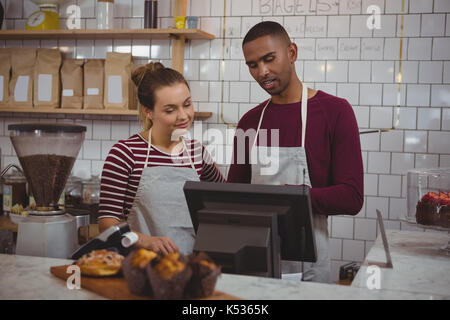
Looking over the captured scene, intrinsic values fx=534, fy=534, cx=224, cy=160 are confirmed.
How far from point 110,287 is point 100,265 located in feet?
0.29

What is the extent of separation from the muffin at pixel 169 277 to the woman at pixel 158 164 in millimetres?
906

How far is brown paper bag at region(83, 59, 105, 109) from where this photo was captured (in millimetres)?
3617

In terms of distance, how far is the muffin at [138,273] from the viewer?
1.23 meters

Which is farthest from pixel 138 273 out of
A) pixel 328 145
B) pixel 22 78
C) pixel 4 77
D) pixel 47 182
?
pixel 4 77

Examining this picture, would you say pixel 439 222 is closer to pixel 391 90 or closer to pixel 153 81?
pixel 153 81

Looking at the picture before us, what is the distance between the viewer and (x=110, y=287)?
1.30m

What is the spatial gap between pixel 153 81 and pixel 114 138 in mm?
1747

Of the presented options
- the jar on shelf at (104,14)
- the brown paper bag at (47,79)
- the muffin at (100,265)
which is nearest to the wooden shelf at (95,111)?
the brown paper bag at (47,79)

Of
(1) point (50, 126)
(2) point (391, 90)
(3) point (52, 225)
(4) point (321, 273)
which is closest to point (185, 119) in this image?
(1) point (50, 126)

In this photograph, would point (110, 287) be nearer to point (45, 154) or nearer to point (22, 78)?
point (45, 154)

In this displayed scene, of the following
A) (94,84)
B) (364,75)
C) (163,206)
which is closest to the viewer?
(163,206)

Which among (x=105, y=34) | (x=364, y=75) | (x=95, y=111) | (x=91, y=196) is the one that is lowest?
(x=91, y=196)

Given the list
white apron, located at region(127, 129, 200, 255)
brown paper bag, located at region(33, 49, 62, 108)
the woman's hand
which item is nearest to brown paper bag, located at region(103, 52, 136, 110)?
brown paper bag, located at region(33, 49, 62, 108)

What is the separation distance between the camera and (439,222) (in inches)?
80.0
